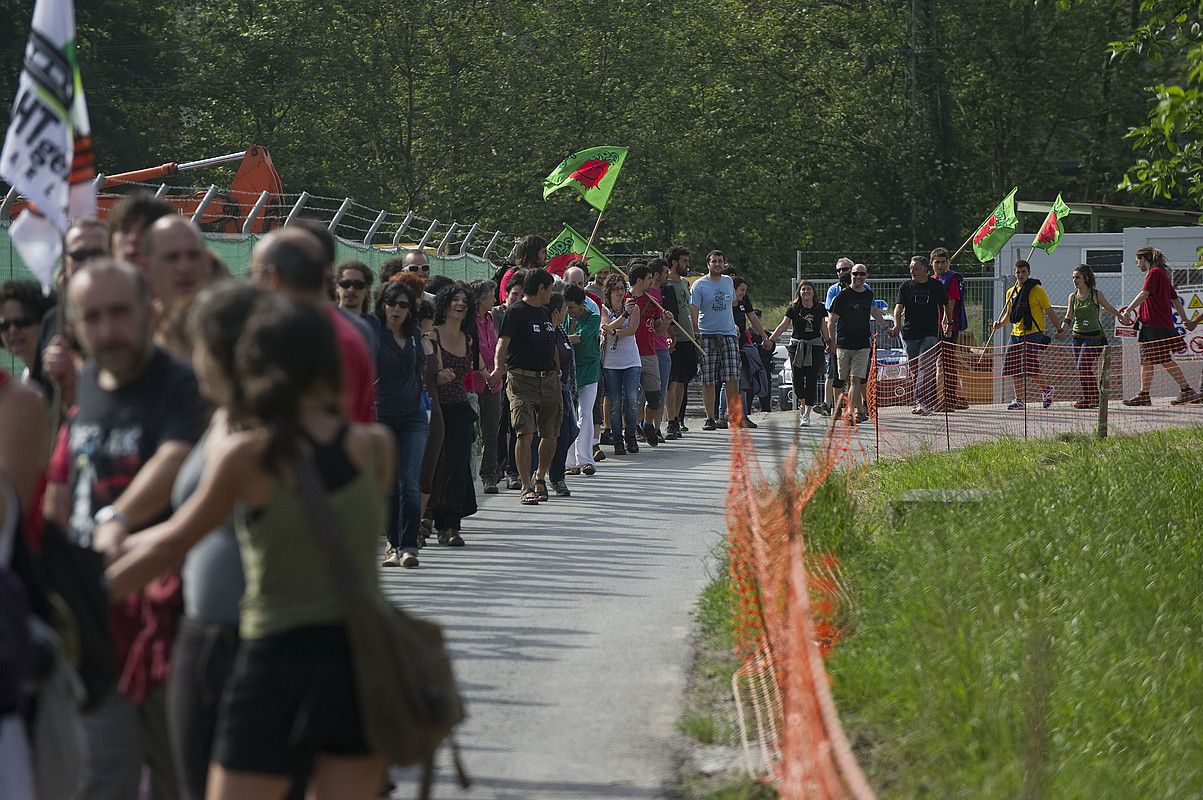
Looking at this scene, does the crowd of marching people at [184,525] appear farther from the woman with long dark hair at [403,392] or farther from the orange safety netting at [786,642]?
the woman with long dark hair at [403,392]

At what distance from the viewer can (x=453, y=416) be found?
1163 centimetres

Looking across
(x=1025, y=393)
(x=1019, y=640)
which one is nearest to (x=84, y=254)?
(x=1019, y=640)

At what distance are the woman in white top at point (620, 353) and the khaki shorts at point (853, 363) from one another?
3575 millimetres

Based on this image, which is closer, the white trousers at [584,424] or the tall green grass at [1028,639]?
the tall green grass at [1028,639]

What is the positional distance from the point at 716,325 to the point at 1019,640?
1227 cm

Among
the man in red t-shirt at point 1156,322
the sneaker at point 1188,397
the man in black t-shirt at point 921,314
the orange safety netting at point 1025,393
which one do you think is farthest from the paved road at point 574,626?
the sneaker at point 1188,397

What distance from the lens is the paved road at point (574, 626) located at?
21.1 feet

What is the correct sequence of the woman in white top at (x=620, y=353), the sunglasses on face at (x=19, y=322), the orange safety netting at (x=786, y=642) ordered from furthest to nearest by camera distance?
the woman in white top at (x=620, y=353), the sunglasses on face at (x=19, y=322), the orange safety netting at (x=786, y=642)

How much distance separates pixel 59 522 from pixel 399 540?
235 inches

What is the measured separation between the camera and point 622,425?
1777 cm

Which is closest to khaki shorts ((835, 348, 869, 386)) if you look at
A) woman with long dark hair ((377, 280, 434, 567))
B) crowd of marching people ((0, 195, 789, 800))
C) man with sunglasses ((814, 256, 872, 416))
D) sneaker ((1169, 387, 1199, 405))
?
man with sunglasses ((814, 256, 872, 416))

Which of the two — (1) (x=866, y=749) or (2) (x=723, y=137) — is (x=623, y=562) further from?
(2) (x=723, y=137)

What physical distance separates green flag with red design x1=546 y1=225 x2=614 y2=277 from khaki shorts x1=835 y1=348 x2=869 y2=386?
308 cm

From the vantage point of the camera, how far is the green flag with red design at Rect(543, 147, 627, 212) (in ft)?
63.2
